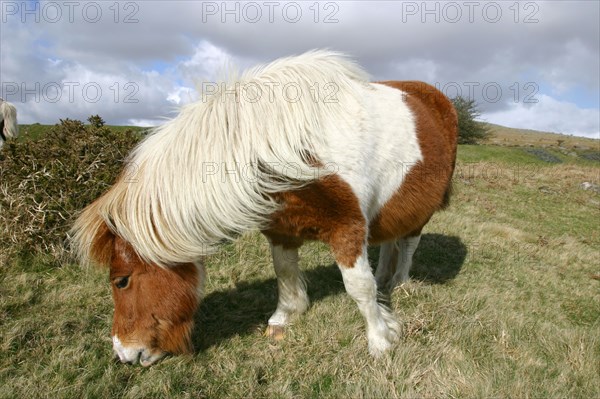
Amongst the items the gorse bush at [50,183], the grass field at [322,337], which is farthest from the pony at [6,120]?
the grass field at [322,337]

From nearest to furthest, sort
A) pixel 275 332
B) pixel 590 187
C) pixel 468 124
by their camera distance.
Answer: pixel 275 332 → pixel 590 187 → pixel 468 124

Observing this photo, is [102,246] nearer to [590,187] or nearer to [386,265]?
[386,265]

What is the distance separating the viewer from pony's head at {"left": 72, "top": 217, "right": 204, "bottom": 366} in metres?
2.56

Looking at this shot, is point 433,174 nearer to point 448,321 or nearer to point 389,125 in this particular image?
point 389,125

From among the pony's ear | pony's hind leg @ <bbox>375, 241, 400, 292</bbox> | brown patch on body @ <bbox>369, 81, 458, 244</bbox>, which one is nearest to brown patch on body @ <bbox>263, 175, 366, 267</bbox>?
brown patch on body @ <bbox>369, 81, 458, 244</bbox>

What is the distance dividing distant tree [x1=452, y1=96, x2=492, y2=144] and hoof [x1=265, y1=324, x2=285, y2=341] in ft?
102

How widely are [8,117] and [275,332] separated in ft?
24.6

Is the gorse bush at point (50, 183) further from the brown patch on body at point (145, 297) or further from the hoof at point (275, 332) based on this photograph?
the hoof at point (275, 332)

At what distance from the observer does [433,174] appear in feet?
12.4

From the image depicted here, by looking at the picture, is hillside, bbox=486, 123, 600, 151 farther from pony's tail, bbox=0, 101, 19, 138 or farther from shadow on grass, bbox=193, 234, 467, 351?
pony's tail, bbox=0, 101, 19, 138

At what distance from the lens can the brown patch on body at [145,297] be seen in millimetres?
2568

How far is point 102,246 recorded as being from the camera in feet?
8.42

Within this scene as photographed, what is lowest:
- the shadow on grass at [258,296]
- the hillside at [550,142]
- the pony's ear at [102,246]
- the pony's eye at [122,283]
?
the shadow on grass at [258,296]

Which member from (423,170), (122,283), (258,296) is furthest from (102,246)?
(423,170)
